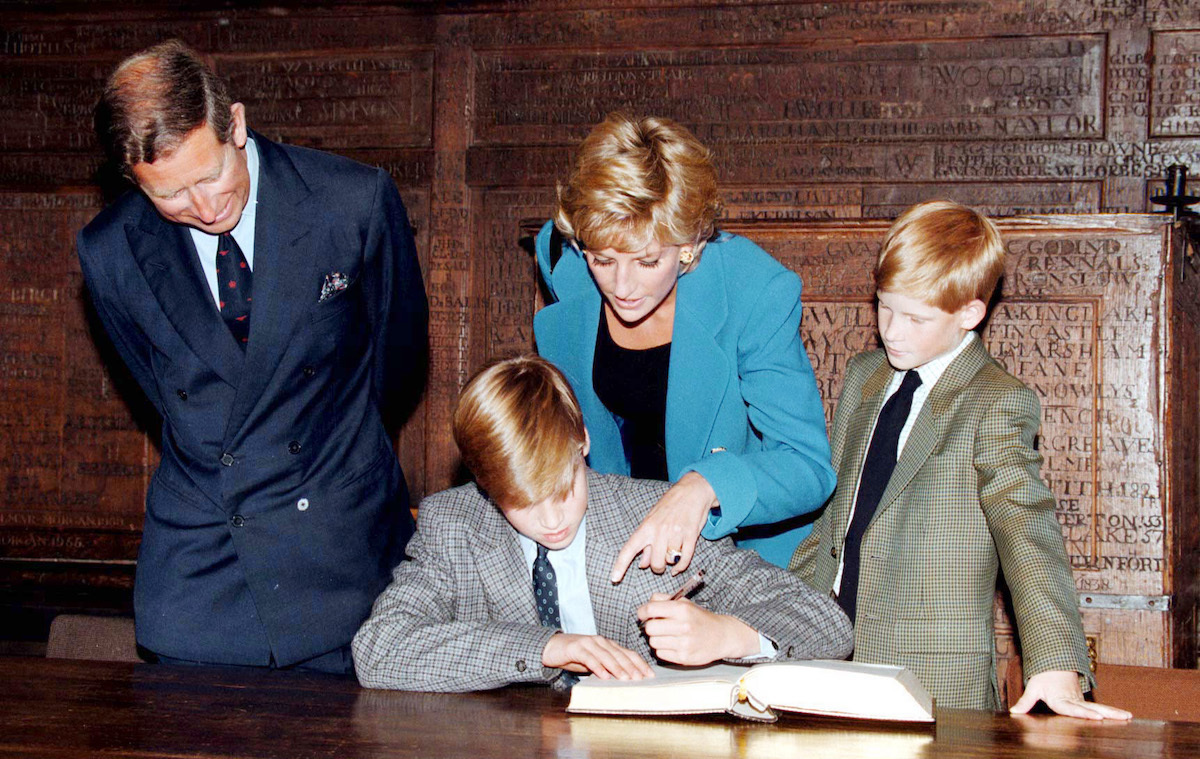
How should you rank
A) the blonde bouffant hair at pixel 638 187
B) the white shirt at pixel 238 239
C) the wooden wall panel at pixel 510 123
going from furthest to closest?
the wooden wall panel at pixel 510 123 → the white shirt at pixel 238 239 → the blonde bouffant hair at pixel 638 187

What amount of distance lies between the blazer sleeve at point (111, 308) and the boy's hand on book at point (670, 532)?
3.87 feet

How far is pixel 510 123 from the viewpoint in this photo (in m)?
4.57

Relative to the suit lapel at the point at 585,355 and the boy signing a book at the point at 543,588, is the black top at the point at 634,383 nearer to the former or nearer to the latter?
the suit lapel at the point at 585,355

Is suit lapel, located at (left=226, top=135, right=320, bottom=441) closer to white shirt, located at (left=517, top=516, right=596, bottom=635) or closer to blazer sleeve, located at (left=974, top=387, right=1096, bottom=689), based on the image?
white shirt, located at (left=517, top=516, right=596, bottom=635)

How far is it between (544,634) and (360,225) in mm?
1062

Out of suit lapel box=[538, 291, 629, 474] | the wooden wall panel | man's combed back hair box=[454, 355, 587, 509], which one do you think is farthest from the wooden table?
the wooden wall panel

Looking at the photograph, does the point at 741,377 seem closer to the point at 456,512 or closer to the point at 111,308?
A: the point at 456,512

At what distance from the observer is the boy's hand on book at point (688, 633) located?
186 centimetres

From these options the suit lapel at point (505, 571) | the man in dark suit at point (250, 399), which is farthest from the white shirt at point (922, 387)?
the man in dark suit at point (250, 399)

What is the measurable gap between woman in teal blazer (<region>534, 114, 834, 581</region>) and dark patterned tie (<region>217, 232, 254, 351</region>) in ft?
2.18

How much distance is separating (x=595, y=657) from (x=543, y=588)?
0.36m

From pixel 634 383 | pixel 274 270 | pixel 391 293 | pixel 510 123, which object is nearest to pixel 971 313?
pixel 634 383

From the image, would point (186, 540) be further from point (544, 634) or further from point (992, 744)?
point (992, 744)

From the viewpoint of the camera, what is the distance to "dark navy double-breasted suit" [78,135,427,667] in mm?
2303
